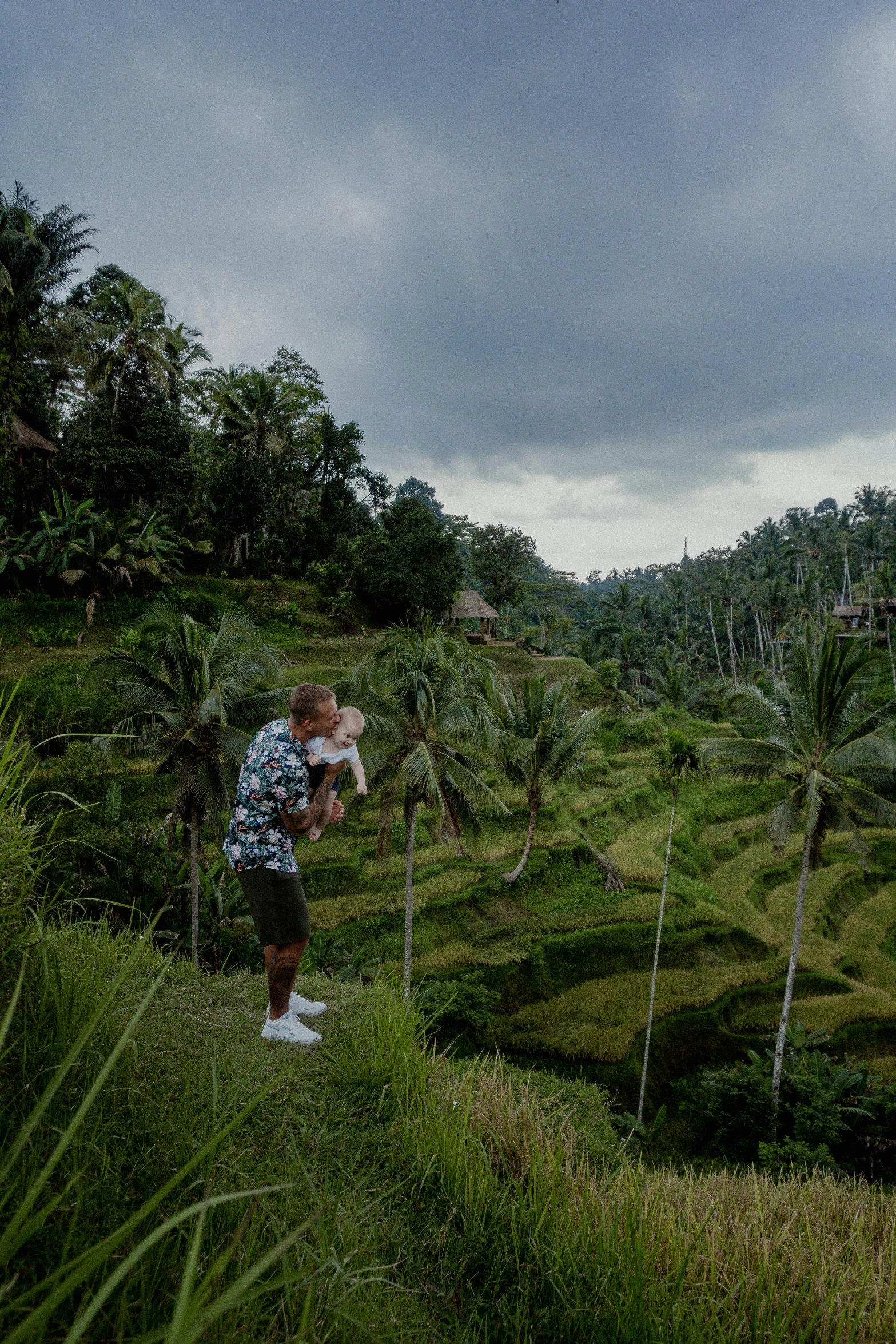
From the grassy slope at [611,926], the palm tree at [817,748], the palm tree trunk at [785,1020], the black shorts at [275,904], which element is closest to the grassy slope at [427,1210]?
the black shorts at [275,904]

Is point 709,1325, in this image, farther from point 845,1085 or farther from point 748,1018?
point 748,1018

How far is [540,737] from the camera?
16.0 metres

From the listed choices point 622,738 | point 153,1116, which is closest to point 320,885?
point 153,1116

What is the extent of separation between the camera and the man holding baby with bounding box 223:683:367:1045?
2.97 metres

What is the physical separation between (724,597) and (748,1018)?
35.4m

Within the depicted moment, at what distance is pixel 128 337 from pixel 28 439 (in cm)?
470

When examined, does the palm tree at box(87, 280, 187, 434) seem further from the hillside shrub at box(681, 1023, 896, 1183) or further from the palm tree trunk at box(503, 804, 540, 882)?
A: the hillside shrub at box(681, 1023, 896, 1183)

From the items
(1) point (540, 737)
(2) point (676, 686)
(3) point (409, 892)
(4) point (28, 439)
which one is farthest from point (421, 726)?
(2) point (676, 686)

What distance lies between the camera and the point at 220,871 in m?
12.7

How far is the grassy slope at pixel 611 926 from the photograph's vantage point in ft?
41.6

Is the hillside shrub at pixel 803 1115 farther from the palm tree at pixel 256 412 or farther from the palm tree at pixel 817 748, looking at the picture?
the palm tree at pixel 256 412

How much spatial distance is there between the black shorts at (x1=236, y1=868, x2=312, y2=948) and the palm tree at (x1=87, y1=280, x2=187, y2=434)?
22393mm

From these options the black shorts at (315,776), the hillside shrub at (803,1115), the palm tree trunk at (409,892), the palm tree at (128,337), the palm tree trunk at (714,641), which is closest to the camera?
the black shorts at (315,776)

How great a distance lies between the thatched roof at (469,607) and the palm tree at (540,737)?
42.2 feet
